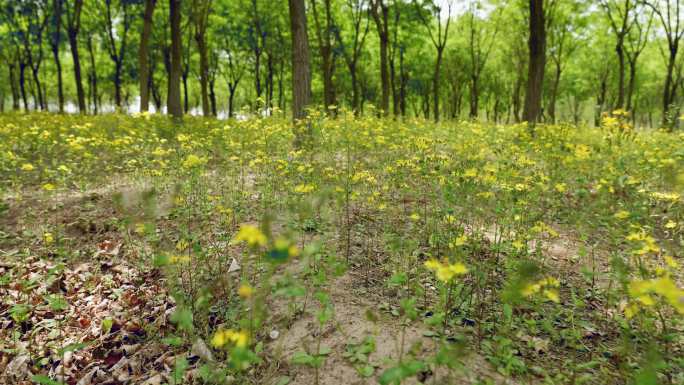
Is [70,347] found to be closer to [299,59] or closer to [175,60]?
[299,59]

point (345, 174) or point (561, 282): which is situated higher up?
point (345, 174)

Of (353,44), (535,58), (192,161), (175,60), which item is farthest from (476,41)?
(192,161)

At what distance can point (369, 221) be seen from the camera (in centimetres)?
457

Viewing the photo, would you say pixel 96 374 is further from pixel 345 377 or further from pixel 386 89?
pixel 386 89

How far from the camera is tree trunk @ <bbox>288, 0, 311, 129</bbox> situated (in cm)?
762

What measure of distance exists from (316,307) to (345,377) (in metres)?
0.77

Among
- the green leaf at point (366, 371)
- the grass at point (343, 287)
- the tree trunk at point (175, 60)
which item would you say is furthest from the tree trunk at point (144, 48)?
the green leaf at point (366, 371)

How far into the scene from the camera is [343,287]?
3254 mm

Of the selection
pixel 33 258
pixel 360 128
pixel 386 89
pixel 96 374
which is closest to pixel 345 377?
pixel 96 374

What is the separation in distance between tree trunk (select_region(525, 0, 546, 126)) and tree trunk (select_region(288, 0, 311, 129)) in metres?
5.78

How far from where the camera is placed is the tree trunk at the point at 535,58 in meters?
9.23

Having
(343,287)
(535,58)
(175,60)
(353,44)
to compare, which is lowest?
(343,287)

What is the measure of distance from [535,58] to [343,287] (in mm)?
9284

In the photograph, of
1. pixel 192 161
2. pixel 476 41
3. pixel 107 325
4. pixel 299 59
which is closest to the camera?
pixel 107 325
